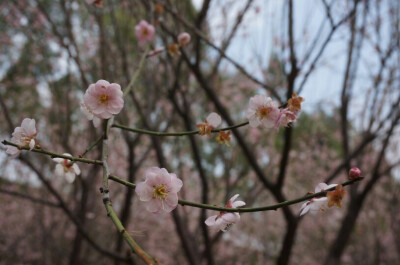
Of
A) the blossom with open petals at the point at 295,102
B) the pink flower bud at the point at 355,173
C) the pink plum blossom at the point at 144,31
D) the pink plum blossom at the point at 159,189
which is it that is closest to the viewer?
the pink flower bud at the point at 355,173

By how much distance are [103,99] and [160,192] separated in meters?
0.27

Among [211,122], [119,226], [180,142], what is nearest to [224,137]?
[211,122]

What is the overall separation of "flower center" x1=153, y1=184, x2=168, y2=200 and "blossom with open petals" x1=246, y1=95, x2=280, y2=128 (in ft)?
1.00

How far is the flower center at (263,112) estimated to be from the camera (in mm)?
971

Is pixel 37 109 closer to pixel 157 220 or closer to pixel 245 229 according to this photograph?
pixel 157 220

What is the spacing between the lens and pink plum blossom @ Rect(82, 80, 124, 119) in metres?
0.89

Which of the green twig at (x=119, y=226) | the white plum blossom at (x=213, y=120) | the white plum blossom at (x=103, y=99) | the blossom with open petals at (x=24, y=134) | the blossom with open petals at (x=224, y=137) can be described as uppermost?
the white plum blossom at (x=213, y=120)

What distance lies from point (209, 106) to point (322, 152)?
10.9 feet

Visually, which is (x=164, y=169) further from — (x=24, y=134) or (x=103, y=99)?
(x=24, y=134)

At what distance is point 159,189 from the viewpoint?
807 mm

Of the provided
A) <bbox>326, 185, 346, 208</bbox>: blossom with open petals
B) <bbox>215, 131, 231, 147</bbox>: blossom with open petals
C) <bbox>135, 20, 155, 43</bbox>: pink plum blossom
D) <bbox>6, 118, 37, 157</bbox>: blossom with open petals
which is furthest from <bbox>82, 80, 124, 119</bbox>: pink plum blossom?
<bbox>135, 20, 155, 43</bbox>: pink plum blossom

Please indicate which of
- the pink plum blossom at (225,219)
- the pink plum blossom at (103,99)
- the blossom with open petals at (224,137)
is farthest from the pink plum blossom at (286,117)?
the pink plum blossom at (103,99)

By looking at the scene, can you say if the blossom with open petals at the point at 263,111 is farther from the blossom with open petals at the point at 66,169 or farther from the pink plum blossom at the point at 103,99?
the blossom with open petals at the point at 66,169

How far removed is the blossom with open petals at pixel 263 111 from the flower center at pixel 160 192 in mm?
305
